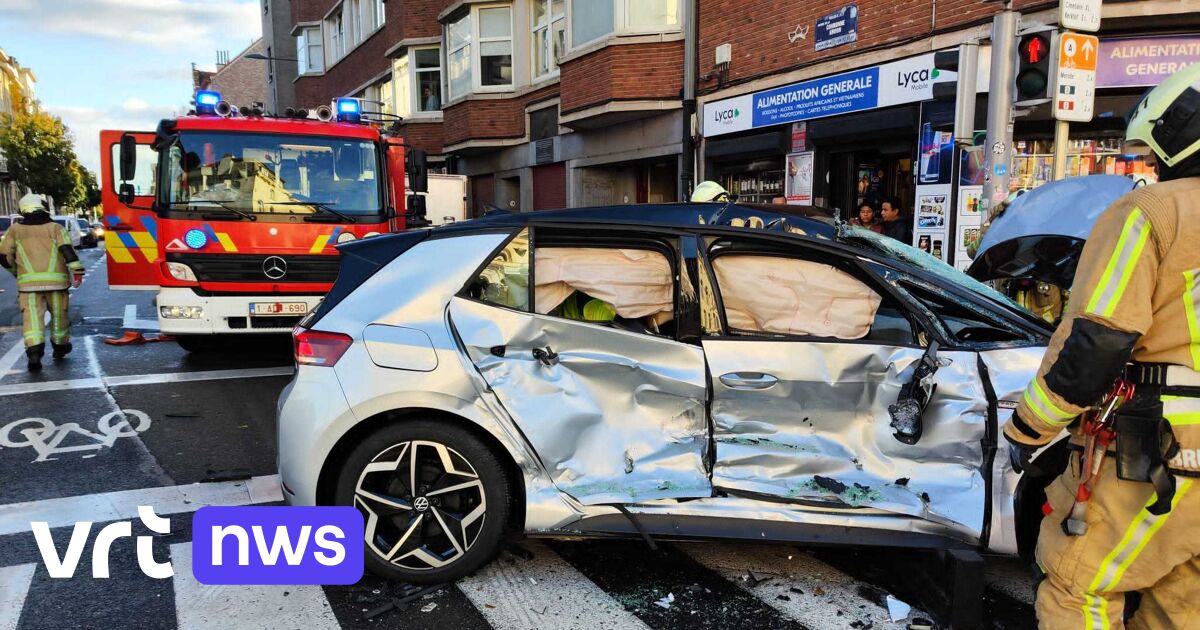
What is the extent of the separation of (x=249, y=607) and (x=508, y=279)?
5.58 feet

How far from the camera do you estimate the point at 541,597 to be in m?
3.14

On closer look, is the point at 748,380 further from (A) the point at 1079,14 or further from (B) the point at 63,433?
(B) the point at 63,433

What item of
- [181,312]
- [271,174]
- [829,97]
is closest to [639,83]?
[829,97]

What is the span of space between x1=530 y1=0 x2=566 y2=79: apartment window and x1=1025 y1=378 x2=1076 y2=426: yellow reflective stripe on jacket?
52.5 ft

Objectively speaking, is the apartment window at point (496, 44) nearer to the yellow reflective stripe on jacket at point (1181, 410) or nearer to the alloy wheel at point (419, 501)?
the alloy wheel at point (419, 501)

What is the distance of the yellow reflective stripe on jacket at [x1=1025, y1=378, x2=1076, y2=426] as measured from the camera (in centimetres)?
204

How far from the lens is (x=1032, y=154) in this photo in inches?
345

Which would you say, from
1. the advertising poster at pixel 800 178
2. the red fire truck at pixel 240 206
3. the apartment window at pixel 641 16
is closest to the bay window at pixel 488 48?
the apartment window at pixel 641 16

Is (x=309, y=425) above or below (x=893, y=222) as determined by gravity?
below

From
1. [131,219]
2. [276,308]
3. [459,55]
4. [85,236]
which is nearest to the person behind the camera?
[276,308]

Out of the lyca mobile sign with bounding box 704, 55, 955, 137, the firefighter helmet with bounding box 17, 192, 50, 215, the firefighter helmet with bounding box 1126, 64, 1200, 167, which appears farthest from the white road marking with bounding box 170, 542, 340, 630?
the lyca mobile sign with bounding box 704, 55, 955, 137

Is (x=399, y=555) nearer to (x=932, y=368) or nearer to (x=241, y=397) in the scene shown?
(x=932, y=368)

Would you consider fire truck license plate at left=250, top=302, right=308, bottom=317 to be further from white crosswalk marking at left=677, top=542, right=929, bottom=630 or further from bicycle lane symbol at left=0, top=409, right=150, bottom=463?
white crosswalk marking at left=677, top=542, right=929, bottom=630

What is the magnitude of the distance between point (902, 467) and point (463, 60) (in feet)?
61.0
